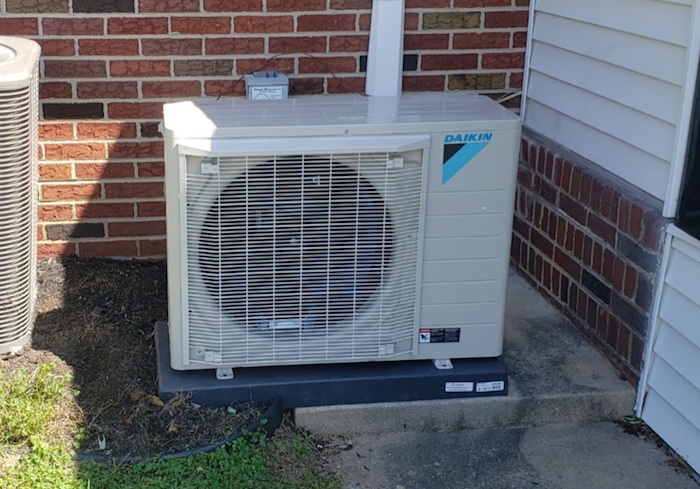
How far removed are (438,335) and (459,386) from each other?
0.19 metres

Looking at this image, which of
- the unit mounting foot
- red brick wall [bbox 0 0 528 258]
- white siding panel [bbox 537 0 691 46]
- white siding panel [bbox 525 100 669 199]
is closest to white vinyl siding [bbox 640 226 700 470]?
white siding panel [bbox 525 100 669 199]

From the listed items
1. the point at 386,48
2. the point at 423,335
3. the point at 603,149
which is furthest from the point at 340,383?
the point at 386,48

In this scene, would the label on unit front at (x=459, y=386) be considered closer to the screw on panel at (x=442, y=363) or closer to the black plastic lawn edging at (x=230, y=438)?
the screw on panel at (x=442, y=363)

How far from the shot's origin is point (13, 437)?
293cm

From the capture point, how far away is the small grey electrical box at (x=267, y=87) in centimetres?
395

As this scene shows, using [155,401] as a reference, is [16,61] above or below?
above

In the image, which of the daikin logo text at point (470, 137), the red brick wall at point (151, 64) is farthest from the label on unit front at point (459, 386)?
the red brick wall at point (151, 64)

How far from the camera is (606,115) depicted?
3582 mm

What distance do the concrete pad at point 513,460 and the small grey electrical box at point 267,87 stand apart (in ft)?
5.10

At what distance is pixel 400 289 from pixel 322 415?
507 mm

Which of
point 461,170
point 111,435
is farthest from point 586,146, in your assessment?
point 111,435

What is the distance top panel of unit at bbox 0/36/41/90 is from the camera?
302 centimetres

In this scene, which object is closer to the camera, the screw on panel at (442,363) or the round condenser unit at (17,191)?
the round condenser unit at (17,191)

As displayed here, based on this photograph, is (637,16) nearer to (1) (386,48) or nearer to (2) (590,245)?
(2) (590,245)
